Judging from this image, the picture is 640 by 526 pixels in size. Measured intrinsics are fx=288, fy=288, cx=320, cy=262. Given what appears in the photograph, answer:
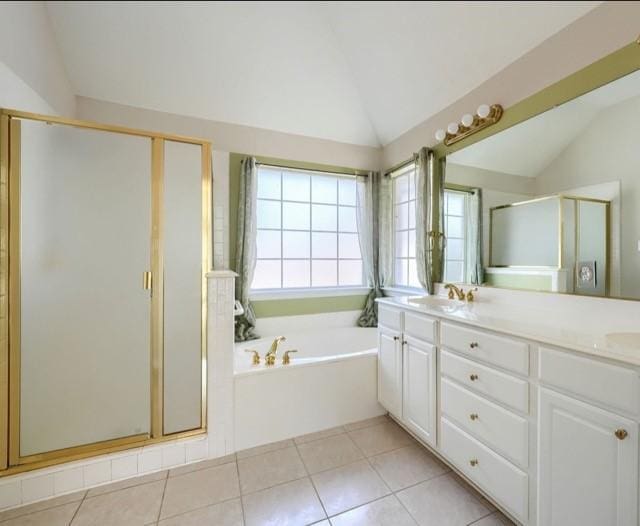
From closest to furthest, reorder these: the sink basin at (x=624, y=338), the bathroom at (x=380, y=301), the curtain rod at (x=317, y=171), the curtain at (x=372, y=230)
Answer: the sink basin at (x=624, y=338) < the bathroom at (x=380, y=301) < the curtain rod at (x=317, y=171) < the curtain at (x=372, y=230)

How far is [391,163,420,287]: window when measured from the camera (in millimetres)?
2666

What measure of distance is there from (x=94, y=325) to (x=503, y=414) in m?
1.94

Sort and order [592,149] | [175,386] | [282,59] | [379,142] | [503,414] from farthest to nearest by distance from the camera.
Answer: [379,142] → [282,59] → [175,386] → [592,149] → [503,414]

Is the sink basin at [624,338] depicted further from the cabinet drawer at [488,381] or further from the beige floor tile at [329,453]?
the beige floor tile at [329,453]

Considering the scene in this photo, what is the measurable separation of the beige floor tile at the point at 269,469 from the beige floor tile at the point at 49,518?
2.42 ft

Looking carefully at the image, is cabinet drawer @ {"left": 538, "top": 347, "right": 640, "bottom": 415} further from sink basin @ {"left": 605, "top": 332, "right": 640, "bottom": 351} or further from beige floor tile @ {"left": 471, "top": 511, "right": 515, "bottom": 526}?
beige floor tile @ {"left": 471, "top": 511, "right": 515, "bottom": 526}

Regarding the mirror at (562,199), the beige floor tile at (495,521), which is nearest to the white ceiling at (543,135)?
the mirror at (562,199)

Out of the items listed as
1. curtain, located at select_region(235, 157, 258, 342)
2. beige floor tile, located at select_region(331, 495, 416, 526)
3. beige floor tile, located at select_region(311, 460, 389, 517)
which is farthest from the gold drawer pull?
curtain, located at select_region(235, 157, 258, 342)

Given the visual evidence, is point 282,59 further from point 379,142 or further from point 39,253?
point 39,253

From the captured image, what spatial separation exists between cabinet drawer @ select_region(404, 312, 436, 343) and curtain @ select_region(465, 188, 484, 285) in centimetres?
58

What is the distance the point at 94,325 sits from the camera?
146cm

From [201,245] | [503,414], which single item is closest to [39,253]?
[201,245]

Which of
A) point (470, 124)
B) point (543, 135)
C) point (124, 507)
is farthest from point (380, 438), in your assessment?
point (470, 124)

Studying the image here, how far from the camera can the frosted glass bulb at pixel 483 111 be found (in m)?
1.74
